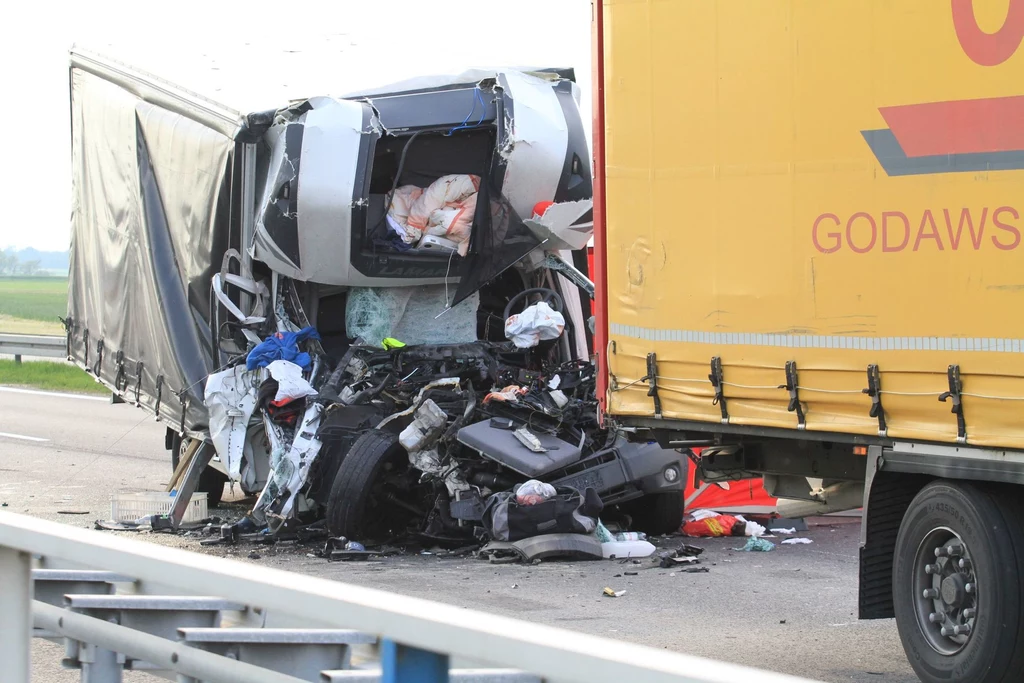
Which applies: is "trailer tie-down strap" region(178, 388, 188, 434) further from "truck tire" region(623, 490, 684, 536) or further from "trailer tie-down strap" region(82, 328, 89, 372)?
"truck tire" region(623, 490, 684, 536)

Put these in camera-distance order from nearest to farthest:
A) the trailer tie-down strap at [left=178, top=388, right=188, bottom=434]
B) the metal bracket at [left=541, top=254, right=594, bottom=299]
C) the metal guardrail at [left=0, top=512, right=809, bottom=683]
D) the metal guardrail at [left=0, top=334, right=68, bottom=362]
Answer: the metal guardrail at [left=0, top=512, right=809, bottom=683], the trailer tie-down strap at [left=178, top=388, right=188, bottom=434], the metal bracket at [left=541, top=254, right=594, bottom=299], the metal guardrail at [left=0, top=334, right=68, bottom=362]

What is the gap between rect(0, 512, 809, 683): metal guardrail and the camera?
1.60m

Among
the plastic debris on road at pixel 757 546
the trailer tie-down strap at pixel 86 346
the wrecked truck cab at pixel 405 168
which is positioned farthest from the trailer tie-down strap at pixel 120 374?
the plastic debris on road at pixel 757 546

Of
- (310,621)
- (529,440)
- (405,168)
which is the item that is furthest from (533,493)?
(310,621)

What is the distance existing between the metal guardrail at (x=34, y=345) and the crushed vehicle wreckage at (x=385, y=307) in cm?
1574

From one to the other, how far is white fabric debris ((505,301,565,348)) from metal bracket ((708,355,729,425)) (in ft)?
14.2

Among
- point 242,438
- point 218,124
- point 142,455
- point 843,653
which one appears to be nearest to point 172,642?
point 843,653

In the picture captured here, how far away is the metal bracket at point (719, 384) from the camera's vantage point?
21.1ft

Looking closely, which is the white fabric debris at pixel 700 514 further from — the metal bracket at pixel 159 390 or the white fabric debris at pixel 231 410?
the metal bracket at pixel 159 390

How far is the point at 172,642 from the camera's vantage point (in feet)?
8.28

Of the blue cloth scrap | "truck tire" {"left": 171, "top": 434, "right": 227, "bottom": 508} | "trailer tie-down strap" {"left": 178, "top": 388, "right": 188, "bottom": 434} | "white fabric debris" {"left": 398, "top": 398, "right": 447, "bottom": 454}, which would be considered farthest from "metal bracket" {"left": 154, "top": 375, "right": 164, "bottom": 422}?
"white fabric debris" {"left": 398, "top": 398, "right": 447, "bottom": 454}

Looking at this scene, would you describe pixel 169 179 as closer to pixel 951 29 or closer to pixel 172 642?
pixel 951 29

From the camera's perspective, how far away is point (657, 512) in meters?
10.1

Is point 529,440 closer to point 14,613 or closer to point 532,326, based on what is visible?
point 532,326
